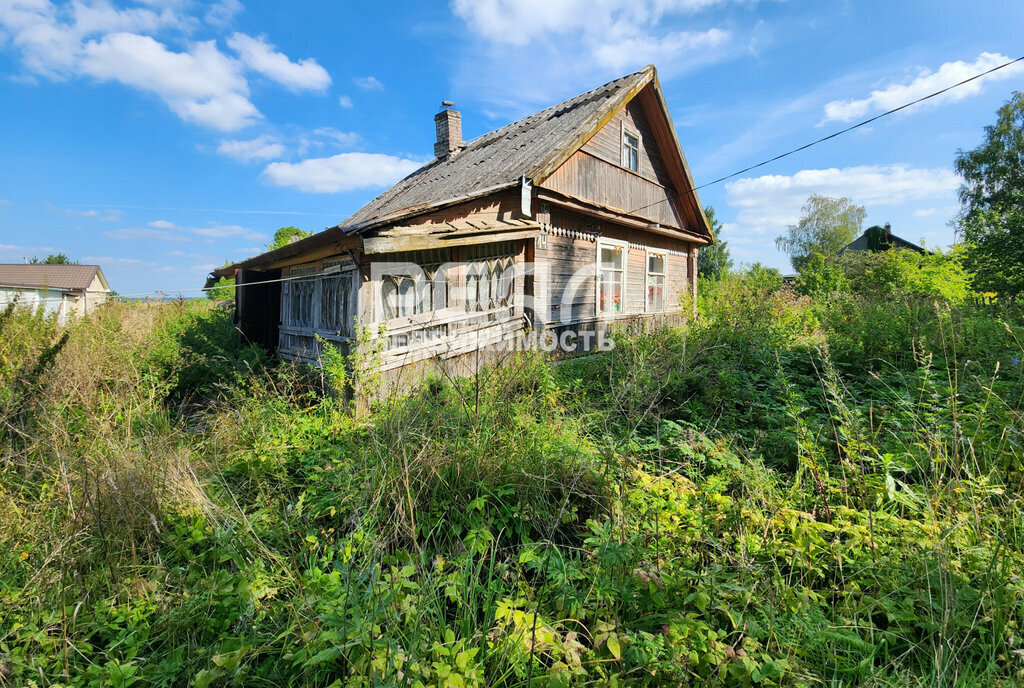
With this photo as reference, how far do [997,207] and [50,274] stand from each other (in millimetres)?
46946

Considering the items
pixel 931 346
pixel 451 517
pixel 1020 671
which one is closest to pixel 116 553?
pixel 451 517

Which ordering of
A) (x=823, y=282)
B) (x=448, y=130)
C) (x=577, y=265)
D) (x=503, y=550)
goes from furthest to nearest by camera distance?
(x=823, y=282) → (x=448, y=130) → (x=577, y=265) → (x=503, y=550)

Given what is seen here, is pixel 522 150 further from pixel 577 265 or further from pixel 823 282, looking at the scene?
pixel 823 282

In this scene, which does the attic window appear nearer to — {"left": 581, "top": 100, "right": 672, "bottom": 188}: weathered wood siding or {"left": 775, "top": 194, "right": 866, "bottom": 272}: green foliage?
{"left": 581, "top": 100, "right": 672, "bottom": 188}: weathered wood siding

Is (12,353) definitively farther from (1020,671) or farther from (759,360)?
(759,360)

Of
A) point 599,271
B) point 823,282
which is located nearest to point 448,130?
point 599,271

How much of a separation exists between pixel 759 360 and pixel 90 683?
18.3 feet

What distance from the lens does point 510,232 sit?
269 inches

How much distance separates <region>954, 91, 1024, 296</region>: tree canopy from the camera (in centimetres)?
1054

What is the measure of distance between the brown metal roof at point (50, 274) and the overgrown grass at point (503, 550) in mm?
33526

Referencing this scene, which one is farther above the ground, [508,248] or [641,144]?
[641,144]

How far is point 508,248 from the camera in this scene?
7.54 meters

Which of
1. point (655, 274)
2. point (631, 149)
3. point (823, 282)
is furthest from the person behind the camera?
point (823, 282)

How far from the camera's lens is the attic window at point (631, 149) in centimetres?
1055
